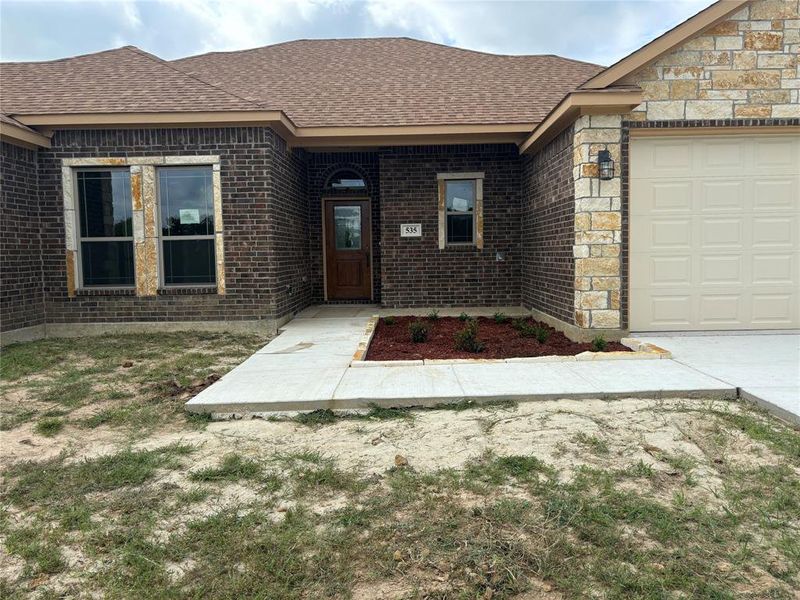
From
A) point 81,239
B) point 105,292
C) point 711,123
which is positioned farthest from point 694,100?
point 81,239

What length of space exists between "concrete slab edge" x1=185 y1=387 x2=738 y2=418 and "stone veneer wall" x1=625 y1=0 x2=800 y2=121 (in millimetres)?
4027

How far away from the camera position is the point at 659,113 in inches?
277

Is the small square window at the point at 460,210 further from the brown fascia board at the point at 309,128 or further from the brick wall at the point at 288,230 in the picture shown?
the brick wall at the point at 288,230

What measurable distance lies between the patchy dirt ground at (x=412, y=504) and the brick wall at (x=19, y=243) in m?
4.68

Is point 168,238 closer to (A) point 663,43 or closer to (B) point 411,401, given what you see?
(B) point 411,401

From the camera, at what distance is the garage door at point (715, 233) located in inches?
285

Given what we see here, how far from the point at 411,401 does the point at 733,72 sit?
6.27 m

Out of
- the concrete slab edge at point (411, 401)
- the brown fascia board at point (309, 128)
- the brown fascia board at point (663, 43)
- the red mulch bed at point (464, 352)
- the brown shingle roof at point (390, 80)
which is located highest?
the brown shingle roof at point (390, 80)

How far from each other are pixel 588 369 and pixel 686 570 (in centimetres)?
348

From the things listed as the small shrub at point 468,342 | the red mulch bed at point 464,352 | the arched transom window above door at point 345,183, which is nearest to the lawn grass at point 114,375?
the red mulch bed at point 464,352

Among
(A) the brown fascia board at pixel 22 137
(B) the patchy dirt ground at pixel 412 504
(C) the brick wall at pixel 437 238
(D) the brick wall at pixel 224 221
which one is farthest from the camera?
(C) the brick wall at pixel 437 238

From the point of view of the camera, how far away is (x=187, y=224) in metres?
8.81

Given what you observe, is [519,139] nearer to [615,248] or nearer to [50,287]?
[615,248]

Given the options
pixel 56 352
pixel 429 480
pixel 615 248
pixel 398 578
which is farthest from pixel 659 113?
pixel 56 352
